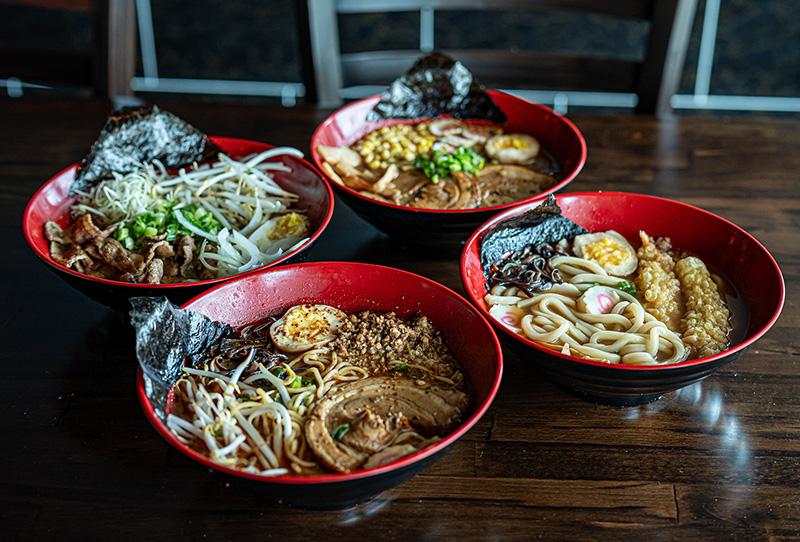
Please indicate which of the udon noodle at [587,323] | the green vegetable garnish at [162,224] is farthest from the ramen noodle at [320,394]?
the green vegetable garnish at [162,224]

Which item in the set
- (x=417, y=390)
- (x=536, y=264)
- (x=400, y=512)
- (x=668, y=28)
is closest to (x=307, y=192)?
(x=536, y=264)

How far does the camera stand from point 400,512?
4.31ft

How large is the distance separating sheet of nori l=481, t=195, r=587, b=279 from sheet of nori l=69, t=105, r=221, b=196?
1.06m

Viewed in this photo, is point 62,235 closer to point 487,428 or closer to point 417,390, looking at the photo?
point 417,390

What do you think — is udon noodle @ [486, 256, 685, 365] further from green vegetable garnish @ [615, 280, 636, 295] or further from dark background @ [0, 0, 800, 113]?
dark background @ [0, 0, 800, 113]

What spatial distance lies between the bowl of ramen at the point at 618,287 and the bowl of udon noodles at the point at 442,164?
0.13 meters

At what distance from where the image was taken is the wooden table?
129 centimetres

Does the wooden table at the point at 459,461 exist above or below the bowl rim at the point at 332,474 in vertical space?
below

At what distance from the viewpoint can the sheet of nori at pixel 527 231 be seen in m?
1.71

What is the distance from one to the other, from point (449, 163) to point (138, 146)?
101 centimetres

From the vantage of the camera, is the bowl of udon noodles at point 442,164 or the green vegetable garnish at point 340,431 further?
the bowl of udon noodles at point 442,164

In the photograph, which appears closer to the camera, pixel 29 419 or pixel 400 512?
pixel 400 512

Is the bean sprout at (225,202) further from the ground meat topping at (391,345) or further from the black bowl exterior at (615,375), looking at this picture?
the black bowl exterior at (615,375)

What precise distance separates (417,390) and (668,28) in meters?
2.05
